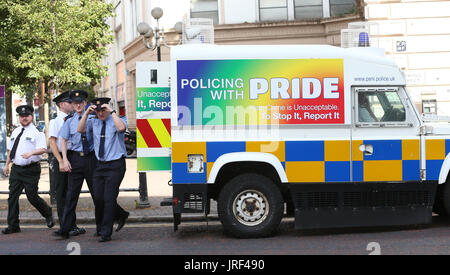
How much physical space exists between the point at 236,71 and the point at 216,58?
0.96 feet

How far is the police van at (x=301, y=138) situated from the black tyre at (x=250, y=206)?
1cm

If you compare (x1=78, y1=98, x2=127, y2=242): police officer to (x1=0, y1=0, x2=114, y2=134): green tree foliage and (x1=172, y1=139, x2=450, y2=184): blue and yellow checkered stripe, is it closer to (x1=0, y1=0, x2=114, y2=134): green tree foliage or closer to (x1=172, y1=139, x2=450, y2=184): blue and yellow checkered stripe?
(x1=172, y1=139, x2=450, y2=184): blue and yellow checkered stripe

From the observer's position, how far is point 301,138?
7.52 metres

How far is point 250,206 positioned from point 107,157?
1.90 meters

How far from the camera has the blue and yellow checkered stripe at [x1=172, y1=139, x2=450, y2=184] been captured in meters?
7.49

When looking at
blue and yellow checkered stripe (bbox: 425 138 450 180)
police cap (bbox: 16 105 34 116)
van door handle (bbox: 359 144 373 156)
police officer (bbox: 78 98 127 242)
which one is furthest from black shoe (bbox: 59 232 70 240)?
blue and yellow checkered stripe (bbox: 425 138 450 180)

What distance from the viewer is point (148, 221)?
9391mm

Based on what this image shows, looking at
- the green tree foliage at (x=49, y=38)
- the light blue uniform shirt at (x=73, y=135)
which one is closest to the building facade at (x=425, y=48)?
the green tree foliage at (x=49, y=38)

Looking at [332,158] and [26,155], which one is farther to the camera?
[26,155]


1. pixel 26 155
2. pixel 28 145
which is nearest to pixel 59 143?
pixel 26 155

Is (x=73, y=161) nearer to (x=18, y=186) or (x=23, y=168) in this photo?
(x=23, y=168)

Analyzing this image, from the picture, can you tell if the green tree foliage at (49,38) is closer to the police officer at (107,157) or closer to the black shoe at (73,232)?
Result: the black shoe at (73,232)

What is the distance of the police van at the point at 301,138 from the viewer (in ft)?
24.6
